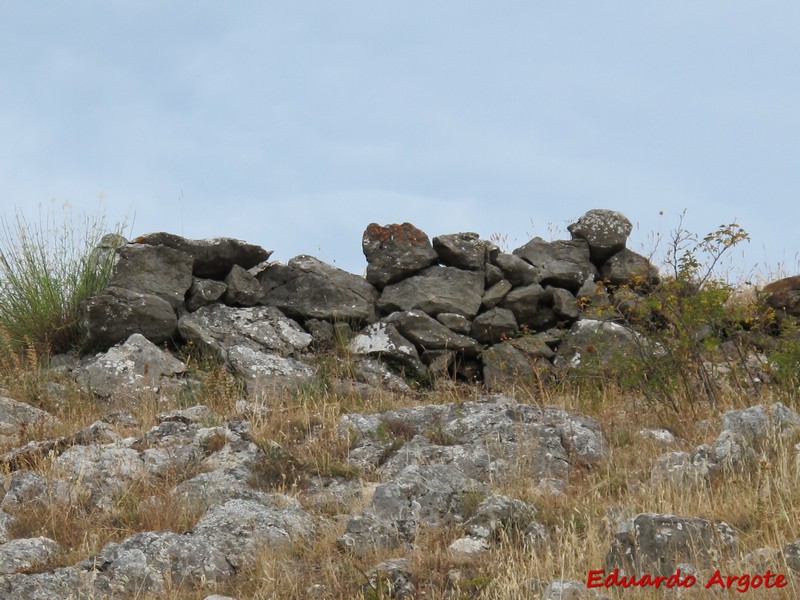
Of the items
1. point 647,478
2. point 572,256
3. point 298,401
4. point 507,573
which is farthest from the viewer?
point 572,256

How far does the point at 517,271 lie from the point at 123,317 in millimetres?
3960

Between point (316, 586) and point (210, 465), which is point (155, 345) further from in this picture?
point (316, 586)

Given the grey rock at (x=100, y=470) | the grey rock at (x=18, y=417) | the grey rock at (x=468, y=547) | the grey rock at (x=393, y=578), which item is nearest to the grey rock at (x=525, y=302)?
the grey rock at (x=18, y=417)

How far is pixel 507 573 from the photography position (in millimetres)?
4699

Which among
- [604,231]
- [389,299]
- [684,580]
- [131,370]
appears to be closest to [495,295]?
[389,299]

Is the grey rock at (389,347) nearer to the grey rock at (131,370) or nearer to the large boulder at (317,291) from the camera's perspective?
the large boulder at (317,291)

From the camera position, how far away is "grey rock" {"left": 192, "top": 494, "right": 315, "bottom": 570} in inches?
215

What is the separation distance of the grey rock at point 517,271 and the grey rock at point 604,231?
684 mm

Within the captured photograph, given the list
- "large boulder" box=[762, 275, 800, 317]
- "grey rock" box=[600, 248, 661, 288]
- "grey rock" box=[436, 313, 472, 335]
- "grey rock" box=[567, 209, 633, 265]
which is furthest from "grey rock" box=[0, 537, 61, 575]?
"large boulder" box=[762, 275, 800, 317]

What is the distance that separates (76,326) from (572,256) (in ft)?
16.8

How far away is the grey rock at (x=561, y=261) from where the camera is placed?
10938 mm

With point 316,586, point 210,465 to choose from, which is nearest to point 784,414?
point 316,586

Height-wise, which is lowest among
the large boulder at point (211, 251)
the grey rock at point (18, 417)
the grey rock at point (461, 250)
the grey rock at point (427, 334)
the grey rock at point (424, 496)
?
the grey rock at point (424, 496)

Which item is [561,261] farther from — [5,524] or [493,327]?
[5,524]
